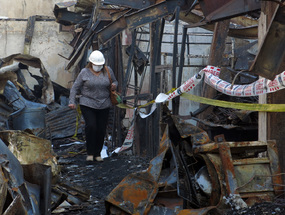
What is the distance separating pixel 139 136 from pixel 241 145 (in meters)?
5.25

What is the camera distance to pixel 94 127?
969 cm

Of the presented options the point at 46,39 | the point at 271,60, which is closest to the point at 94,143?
the point at 271,60

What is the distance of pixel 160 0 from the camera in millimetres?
8656

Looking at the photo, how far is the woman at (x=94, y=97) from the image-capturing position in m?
9.52

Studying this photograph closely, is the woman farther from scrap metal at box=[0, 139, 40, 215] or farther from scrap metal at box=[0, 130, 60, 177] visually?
scrap metal at box=[0, 139, 40, 215]

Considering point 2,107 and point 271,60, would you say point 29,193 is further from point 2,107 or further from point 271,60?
point 2,107

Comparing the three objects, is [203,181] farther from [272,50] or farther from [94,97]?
[94,97]

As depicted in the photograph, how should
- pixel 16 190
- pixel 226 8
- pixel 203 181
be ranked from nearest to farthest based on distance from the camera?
pixel 16 190, pixel 203 181, pixel 226 8

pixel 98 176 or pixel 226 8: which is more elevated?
pixel 226 8

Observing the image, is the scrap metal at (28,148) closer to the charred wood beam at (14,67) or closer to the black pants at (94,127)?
the black pants at (94,127)

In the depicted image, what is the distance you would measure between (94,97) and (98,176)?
172cm

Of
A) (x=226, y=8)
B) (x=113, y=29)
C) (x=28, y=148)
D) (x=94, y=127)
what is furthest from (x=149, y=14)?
(x=28, y=148)

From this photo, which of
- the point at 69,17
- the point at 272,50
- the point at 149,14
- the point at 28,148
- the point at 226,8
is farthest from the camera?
the point at 69,17

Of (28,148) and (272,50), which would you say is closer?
(272,50)
